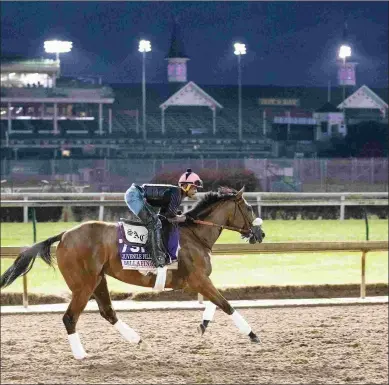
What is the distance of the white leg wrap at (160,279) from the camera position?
141 inches

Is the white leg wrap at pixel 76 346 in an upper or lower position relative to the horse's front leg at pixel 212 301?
lower

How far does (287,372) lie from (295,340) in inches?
78.7

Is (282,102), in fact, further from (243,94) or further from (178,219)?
(178,219)

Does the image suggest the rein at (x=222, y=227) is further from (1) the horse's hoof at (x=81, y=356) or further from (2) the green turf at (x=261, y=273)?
(2) the green turf at (x=261, y=273)

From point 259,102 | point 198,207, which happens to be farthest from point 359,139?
point 198,207

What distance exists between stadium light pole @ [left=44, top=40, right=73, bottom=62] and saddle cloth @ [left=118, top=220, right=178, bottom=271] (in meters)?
0.84

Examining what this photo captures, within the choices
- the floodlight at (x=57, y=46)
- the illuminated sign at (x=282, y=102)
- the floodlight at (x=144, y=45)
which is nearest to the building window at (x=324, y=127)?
the illuminated sign at (x=282, y=102)

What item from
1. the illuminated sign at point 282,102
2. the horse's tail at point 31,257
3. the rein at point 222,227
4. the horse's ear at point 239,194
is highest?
the illuminated sign at point 282,102

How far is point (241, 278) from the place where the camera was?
1931cm

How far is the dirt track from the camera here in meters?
14.4

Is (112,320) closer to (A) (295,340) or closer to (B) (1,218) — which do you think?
(B) (1,218)

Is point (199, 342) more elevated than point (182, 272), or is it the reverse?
point (182, 272)

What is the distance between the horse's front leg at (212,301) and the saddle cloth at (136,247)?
161 mm

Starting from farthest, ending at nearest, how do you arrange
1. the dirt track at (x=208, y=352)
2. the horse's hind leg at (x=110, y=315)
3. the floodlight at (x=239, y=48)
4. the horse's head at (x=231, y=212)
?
the dirt track at (x=208, y=352) → the floodlight at (x=239, y=48) → the horse's head at (x=231, y=212) → the horse's hind leg at (x=110, y=315)
